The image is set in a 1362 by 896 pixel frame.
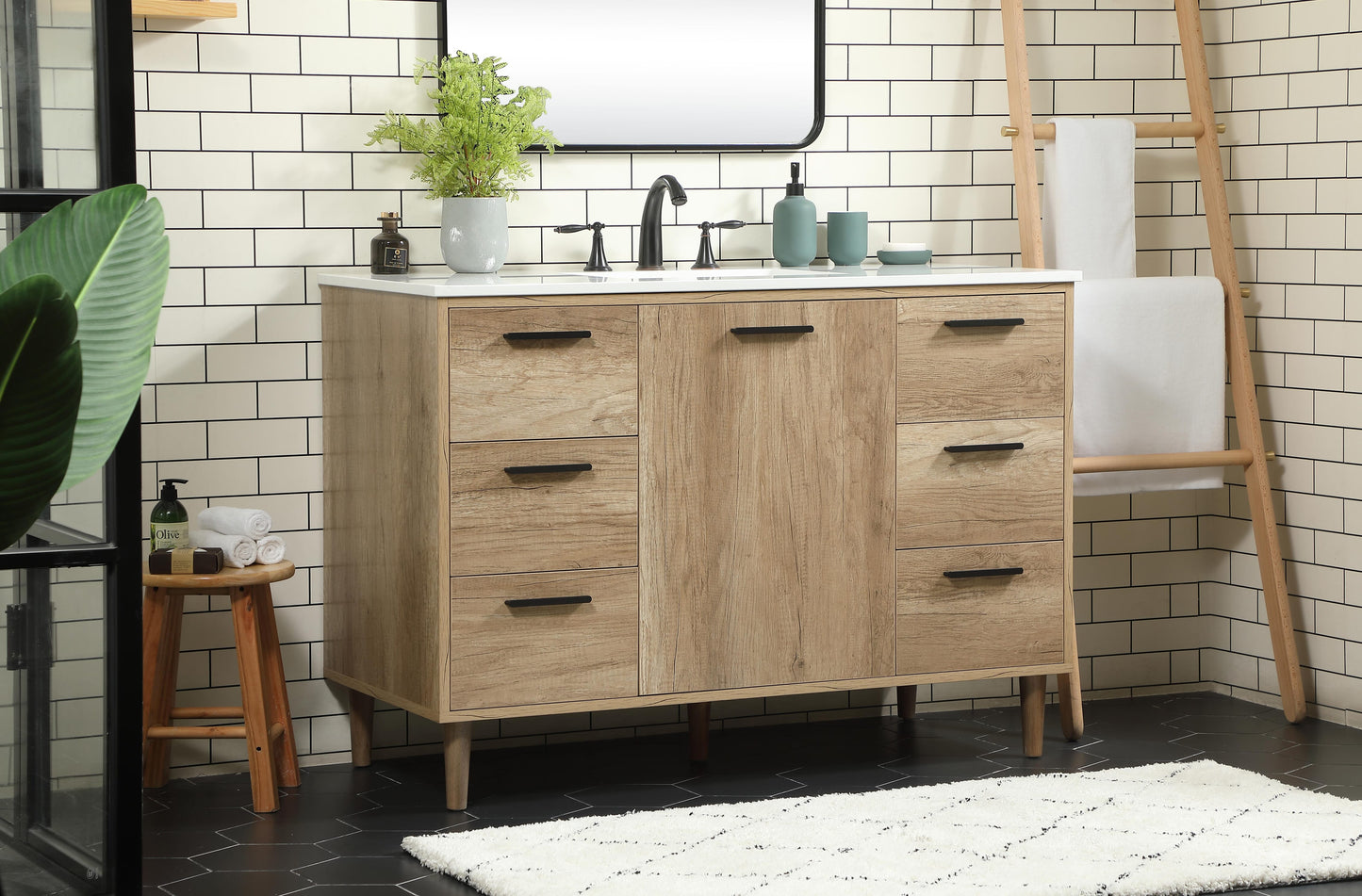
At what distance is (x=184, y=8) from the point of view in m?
3.35

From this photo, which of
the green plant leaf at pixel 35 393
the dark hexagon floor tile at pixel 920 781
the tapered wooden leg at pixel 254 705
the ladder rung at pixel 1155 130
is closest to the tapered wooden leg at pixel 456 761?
the tapered wooden leg at pixel 254 705

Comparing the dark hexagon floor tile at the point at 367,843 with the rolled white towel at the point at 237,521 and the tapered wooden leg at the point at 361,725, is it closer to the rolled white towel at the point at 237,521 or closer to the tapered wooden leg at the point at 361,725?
the tapered wooden leg at the point at 361,725

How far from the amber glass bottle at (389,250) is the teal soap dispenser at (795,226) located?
0.84 m

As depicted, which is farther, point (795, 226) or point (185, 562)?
point (795, 226)

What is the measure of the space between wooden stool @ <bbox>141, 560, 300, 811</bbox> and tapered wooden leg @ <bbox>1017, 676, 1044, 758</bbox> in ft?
5.09

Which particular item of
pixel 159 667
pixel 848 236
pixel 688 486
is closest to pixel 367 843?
pixel 159 667

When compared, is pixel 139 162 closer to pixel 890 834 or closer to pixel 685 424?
pixel 685 424

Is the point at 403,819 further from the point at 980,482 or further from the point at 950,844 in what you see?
the point at 980,482

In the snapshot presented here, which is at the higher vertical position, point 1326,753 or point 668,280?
point 668,280

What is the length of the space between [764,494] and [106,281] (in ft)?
5.95

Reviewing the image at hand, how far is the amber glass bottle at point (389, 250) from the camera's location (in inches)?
139

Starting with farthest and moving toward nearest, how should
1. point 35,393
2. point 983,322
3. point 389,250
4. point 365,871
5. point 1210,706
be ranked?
point 1210,706
point 389,250
point 983,322
point 365,871
point 35,393

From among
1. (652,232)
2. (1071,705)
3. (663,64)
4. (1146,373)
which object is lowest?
(1071,705)

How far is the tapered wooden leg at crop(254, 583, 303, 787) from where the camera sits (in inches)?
134
